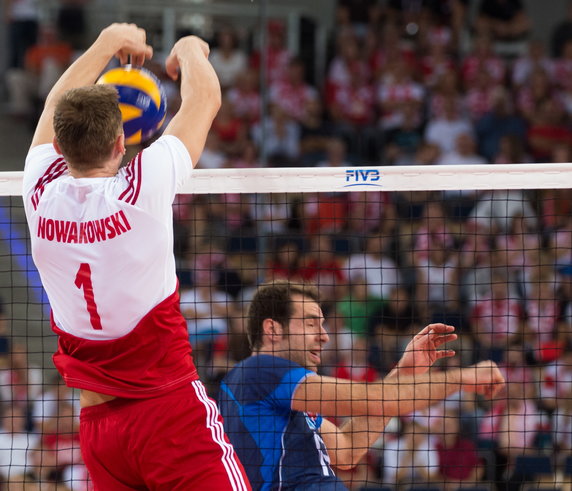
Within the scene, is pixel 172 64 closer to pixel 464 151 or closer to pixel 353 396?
pixel 353 396

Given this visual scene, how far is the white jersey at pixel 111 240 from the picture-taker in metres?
3.46

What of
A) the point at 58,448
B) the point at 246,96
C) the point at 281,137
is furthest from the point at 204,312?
the point at 246,96

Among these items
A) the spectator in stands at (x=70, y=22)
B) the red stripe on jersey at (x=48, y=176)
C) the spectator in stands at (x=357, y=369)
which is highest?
the spectator in stands at (x=70, y=22)

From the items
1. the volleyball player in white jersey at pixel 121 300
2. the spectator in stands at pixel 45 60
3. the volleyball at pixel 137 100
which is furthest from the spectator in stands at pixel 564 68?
the volleyball player in white jersey at pixel 121 300

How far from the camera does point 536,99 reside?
46.3ft

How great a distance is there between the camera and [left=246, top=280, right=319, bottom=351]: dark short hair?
5238mm

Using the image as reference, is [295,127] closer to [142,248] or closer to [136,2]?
[136,2]

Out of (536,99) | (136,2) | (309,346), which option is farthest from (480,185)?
(136,2)

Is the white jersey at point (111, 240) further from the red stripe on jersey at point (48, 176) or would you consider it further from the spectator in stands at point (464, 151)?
the spectator in stands at point (464, 151)

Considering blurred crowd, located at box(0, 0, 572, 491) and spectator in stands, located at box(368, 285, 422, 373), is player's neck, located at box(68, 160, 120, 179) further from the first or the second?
spectator in stands, located at box(368, 285, 422, 373)

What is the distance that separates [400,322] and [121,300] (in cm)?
810

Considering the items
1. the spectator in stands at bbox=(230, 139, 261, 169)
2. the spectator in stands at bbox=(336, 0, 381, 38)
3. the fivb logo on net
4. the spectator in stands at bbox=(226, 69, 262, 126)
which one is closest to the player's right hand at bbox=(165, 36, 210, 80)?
the fivb logo on net

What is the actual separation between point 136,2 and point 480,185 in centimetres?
1027

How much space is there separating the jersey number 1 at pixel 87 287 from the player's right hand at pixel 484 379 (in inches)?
76.7
